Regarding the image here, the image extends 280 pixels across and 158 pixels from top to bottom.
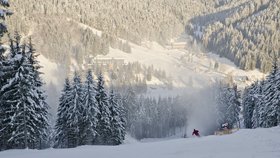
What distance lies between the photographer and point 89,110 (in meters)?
44.1

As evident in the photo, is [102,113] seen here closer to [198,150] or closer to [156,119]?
[198,150]

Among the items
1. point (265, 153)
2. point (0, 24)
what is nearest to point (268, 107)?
point (265, 153)

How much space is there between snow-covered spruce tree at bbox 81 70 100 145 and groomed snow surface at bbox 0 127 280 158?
1694 centimetres

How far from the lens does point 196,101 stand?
187500mm

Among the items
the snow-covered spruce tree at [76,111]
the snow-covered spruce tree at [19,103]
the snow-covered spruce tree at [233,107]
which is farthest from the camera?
the snow-covered spruce tree at [233,107]

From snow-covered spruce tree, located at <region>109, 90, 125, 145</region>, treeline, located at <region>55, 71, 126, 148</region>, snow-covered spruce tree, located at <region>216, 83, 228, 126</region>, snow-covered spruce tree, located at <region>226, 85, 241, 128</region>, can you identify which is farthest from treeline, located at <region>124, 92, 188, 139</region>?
treeline, located at <region>55, 71, 126, 148</region>

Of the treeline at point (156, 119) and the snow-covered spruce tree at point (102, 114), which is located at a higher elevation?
the snow-covered spruce tree at point (102, 114)

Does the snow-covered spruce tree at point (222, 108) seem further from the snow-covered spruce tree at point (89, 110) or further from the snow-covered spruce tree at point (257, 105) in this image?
the snow-covered spruce tree at point (89, 110)

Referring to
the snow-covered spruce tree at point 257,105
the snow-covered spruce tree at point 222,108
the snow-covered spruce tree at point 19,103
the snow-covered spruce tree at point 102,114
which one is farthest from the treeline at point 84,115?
the snow-covered spruce tree at point 222,108

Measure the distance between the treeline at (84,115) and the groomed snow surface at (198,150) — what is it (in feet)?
55.4

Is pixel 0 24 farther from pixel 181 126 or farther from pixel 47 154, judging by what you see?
pixel 181 126

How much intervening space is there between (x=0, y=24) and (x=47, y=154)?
9.19 metres

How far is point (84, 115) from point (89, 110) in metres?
1.14

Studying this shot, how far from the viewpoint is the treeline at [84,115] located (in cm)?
4422
